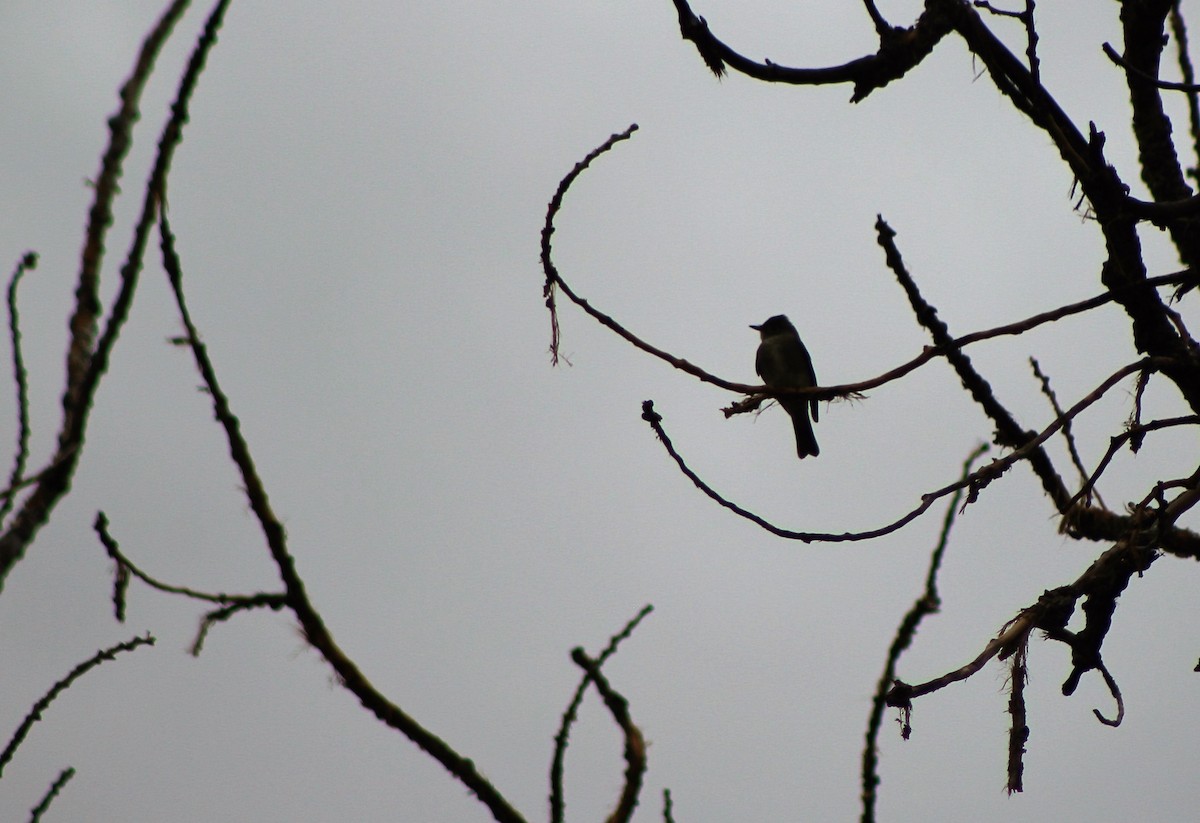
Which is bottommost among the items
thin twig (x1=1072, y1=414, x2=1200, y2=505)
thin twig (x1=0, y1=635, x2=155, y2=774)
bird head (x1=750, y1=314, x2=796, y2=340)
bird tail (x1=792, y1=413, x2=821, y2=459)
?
thin twig (x1=0, y1=635, x2=155, y2=774)

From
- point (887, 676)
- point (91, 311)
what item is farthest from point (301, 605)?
point (887, 676)

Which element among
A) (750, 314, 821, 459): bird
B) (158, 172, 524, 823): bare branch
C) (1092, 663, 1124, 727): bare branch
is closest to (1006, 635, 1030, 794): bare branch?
(1092, 663, 1124, 727): bare branch

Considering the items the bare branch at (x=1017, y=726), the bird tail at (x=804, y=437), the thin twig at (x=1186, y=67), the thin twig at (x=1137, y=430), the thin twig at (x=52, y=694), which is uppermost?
the bird tail at (x=804, y=437)

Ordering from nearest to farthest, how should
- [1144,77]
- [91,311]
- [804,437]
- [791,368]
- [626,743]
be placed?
[91,311] < [626,743] < [1144,77] < [804,437] < [791,368]

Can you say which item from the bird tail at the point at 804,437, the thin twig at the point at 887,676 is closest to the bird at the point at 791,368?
the bird tail at the point at 804,437

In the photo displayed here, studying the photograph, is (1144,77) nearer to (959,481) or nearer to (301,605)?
(959,481)

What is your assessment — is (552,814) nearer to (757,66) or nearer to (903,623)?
(903,623)

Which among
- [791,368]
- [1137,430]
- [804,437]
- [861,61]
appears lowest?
[1137,430]

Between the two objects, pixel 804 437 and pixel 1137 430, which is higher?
pixel 804 437

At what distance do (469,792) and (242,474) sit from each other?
567 millimetres

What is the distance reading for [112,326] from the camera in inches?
55.3

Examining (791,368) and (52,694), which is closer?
(52,694)

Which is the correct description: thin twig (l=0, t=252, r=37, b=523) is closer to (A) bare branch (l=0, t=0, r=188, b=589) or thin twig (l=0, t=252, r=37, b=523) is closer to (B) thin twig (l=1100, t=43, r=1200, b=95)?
(A) bare branch (l=0, t=0, r=188, b=589)

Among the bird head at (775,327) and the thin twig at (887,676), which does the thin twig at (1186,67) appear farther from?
the bird head at (775,327)
